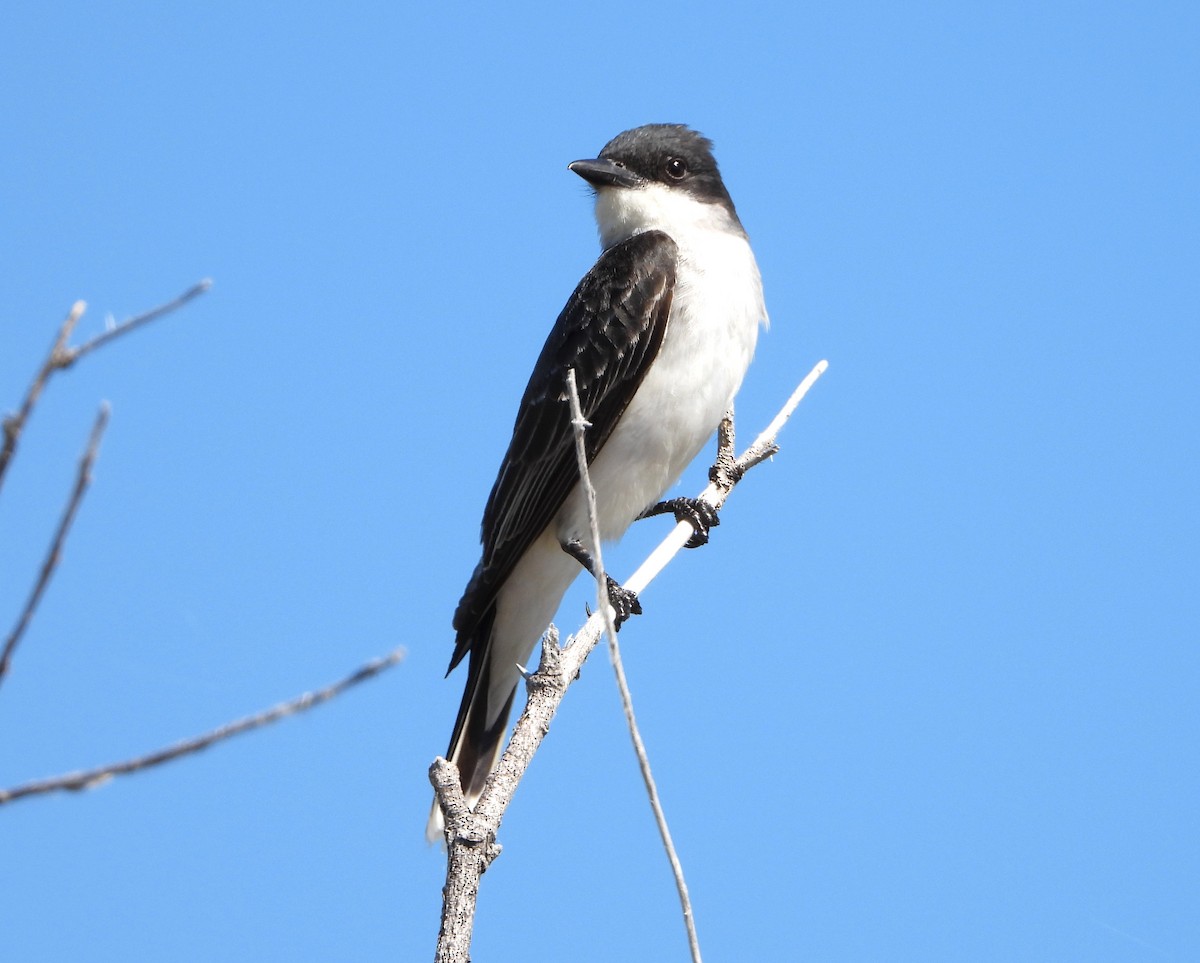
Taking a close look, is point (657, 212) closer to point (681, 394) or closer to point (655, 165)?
point (655, 165)

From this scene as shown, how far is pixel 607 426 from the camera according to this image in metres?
6.33

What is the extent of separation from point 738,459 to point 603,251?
1800 millimetres

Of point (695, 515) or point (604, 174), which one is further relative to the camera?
point (604, 174)

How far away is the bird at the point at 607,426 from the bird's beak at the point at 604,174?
457 mm

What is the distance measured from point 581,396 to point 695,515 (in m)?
0.80

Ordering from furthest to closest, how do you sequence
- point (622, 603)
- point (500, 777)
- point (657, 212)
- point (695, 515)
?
point (657, 212) < point (695, 515) < point (622, 603) < point (500, 777)

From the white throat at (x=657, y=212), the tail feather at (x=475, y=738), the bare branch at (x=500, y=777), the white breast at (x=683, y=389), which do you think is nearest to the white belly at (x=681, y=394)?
the white breast at (x=683, y=389)

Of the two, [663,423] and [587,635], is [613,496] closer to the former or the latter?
[663,423]

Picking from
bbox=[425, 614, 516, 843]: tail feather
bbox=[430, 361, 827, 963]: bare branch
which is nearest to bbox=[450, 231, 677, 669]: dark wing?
bbox=[425, 614, 516, 843]: tail feather

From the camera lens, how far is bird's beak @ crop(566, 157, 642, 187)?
7.07 metres

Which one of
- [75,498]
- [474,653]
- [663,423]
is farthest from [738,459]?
[75,498]

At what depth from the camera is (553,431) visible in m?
6.58

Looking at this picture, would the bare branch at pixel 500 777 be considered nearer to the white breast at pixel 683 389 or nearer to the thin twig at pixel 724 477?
the thin twig at pixel 724 477

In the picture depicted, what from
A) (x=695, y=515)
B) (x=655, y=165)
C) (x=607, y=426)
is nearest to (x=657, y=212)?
(x=655, y=165)
